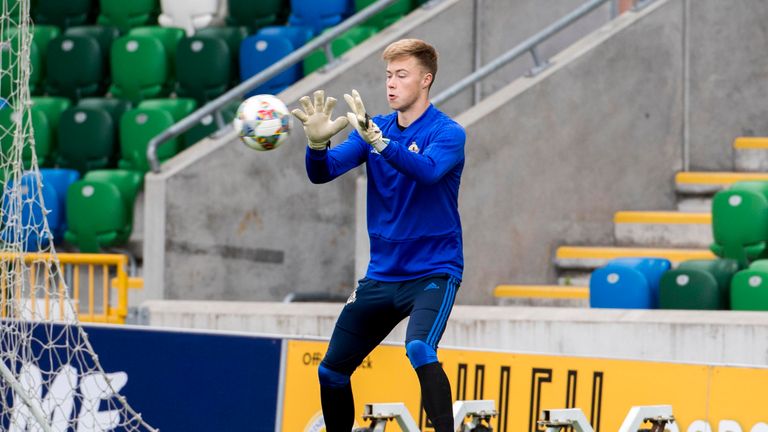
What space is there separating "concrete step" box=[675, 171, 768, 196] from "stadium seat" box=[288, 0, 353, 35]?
363cm

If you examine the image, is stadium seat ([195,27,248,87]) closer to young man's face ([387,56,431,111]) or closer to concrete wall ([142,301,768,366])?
concrete wall ([142,301,768,366])

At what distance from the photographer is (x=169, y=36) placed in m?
15.1

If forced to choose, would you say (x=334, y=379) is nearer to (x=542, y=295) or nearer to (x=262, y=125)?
(x=262, y=125)

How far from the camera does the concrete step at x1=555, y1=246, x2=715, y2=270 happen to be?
37.9 feet

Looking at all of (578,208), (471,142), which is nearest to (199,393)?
(471,142)

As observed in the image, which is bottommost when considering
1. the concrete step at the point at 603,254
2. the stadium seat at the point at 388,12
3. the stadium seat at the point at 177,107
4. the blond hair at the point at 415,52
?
the concrete step at the point at 603,254

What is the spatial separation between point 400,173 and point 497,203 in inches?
221

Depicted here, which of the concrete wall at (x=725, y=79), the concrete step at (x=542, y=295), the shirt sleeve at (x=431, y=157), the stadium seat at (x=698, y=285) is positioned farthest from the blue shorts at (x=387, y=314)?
the concrete wall at (x=725, y=79)

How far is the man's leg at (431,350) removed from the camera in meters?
6.25

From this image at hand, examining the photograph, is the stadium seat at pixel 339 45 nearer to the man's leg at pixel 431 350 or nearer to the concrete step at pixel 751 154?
the concrete step at pixel 751 154

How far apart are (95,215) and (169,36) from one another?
2370mm

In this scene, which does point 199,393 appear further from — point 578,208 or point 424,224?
point 578,208

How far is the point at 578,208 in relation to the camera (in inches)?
491

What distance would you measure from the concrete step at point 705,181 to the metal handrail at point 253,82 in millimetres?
2866
